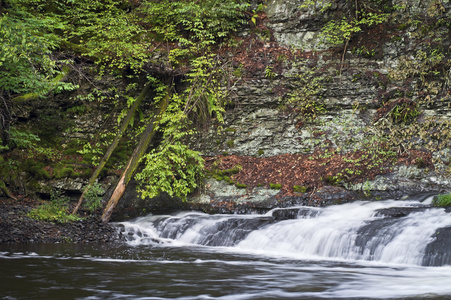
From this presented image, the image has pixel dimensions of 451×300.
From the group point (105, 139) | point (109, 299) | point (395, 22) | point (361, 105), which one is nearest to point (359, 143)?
point (361, 105)

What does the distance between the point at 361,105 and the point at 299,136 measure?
2321mm

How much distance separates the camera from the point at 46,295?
4.43 metres

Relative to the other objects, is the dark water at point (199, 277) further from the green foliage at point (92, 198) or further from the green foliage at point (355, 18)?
the green foliage at point (355, 18)

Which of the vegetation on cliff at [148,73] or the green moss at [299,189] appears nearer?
the green moss at [299,189]

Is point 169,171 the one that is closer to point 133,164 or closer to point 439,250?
point 133,164

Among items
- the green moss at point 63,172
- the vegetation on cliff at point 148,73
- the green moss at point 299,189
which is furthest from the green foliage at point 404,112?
the green moss at point 63,172

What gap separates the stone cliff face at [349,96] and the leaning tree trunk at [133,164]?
1853 mm

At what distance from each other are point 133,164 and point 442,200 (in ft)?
28.0

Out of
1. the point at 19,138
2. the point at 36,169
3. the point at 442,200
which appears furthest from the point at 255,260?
the point at 36,169

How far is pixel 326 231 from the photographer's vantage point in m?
8.21

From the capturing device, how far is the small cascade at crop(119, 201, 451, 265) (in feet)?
22.9

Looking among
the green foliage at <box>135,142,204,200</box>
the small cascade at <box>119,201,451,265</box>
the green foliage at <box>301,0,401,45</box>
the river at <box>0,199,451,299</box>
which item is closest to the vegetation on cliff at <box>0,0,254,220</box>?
the green foliage at <box>135,142,204,200</box>

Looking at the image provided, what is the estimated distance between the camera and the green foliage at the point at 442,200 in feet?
28.7

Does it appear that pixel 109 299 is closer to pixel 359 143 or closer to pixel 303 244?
pixel 303 244
